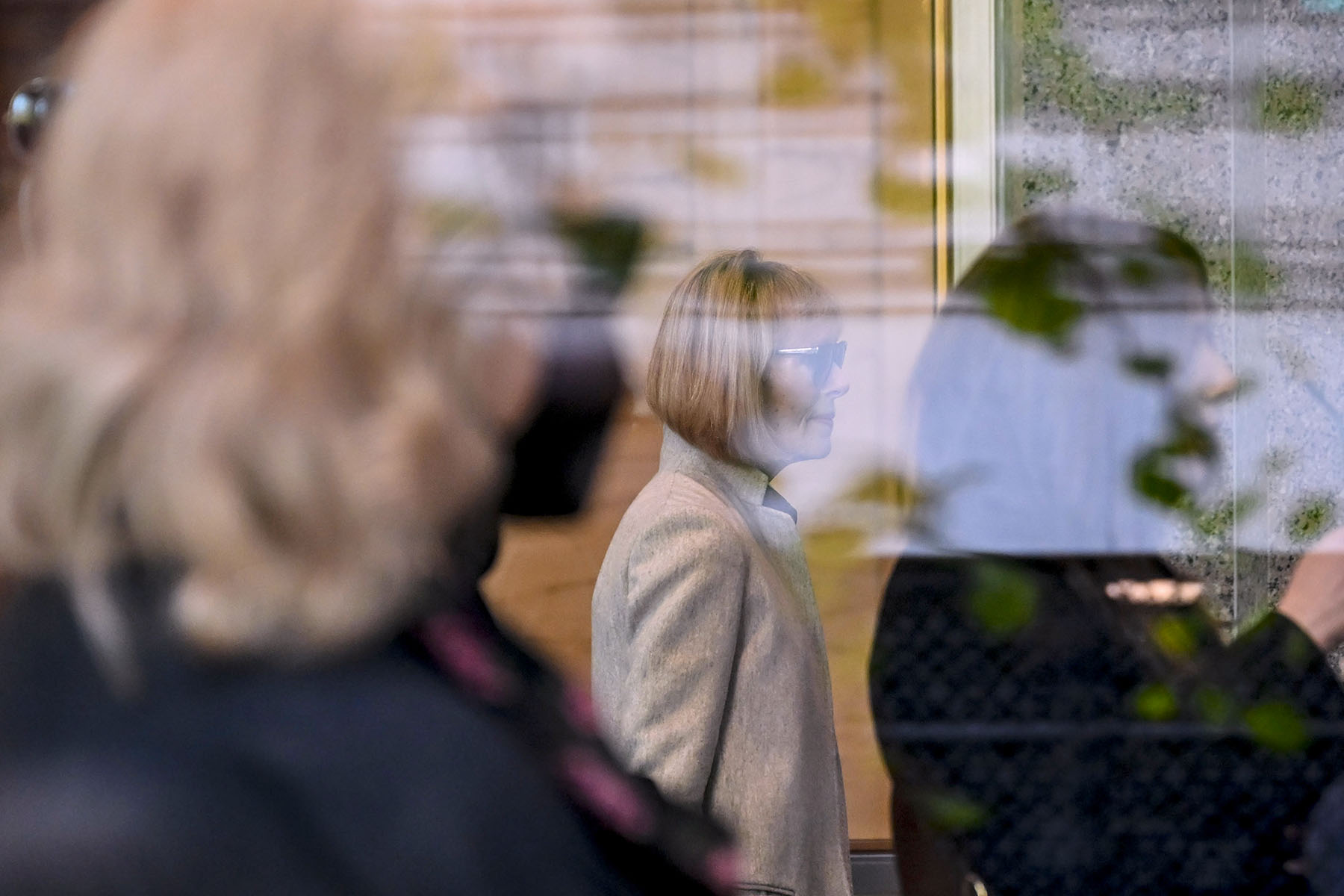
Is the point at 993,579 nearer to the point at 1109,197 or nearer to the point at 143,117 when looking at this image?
the point at 1109,197

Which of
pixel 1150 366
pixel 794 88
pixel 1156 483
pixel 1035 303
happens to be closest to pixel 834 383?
pixel 1035 303

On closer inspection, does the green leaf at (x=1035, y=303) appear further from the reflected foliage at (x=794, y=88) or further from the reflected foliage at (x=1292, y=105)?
the reflected foliage at (x=794, y=88)

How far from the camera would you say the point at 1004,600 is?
9.80ft

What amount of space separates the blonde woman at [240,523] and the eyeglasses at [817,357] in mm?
1758

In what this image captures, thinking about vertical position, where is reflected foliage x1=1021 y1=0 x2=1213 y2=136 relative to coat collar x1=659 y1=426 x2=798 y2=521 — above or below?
above

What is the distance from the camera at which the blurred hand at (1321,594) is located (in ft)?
8.54

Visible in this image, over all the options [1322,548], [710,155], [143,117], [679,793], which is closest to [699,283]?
[679,793]

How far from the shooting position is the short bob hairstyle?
2.40 m

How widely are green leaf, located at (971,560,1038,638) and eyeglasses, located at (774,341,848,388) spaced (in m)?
0.65

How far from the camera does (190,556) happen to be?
0.69 meters

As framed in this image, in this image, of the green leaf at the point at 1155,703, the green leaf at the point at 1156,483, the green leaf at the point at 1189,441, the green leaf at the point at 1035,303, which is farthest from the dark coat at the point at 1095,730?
the green leaf at the point at 1035,303

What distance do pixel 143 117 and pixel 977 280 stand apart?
2.64 meters

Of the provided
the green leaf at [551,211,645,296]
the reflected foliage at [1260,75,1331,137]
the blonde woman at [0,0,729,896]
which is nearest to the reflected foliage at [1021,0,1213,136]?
the reflected foliage at [1260,75,1331,137]

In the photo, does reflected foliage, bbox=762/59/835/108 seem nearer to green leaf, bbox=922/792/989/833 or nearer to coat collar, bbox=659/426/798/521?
coat collar, bbox=659/426/798/521
